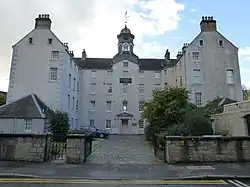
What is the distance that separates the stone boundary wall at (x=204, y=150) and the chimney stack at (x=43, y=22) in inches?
1071

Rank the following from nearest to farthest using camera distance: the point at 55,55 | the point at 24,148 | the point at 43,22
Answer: the point at 24,148 < the point at 55,55 < the point at 43,22

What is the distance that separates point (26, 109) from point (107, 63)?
79.8 ft

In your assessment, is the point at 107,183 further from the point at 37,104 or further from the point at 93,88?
the point at 93,88

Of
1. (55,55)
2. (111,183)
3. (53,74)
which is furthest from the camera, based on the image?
(55,55)

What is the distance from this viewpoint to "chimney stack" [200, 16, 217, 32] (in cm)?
3469

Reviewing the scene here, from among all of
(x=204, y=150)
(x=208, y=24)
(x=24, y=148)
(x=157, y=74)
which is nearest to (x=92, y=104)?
(x=157, y=74)

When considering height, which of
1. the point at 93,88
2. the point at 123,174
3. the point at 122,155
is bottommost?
the point at 123,174

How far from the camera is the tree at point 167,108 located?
2278 centimetres

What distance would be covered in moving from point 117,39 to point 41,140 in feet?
147

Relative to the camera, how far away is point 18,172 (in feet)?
32.7

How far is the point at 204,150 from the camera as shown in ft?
42.0

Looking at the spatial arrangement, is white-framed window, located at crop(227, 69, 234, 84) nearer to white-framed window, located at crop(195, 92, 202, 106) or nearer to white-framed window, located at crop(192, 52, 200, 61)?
white-framed window, located at crop(195, 92, 202, 106)

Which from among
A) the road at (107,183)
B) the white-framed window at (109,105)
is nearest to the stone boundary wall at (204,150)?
the road at (107,183)

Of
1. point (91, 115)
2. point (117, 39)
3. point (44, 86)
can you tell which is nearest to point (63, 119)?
point (44, 86)
